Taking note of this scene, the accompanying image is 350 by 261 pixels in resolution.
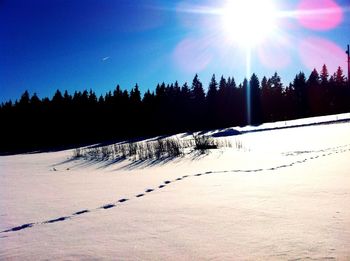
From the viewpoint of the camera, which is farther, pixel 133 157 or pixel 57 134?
pixel 57 134

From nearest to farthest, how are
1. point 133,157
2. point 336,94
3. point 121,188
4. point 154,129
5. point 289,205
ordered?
point 289,205 → point 121,188 → point 133,157 → point 154,129 → point 336,94

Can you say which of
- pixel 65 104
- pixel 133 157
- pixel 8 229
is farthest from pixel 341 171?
pixel 65 104

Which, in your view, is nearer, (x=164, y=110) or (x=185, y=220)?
(x=185, y=220)

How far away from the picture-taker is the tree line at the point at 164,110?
49688mm

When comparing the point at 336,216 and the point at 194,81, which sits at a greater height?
the point at 194,81

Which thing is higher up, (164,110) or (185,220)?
(164,110)

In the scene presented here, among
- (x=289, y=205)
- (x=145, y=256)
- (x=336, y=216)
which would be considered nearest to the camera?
(x=145, y=256)

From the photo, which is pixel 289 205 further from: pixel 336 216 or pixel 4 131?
pixel 4 131

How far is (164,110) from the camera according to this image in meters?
49.8

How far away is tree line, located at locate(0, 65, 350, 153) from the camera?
4969cm

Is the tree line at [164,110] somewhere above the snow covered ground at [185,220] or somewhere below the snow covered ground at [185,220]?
above

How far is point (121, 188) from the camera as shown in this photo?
5629 millimetres

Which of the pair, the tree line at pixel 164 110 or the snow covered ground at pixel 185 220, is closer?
the snow covered ground at pixel 185 220

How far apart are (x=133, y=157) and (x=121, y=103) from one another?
40633 millimetres
